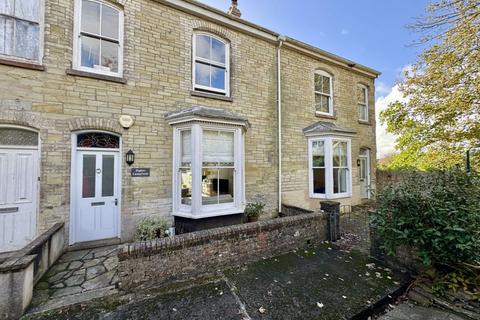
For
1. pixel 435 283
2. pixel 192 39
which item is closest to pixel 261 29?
pixel 192 39

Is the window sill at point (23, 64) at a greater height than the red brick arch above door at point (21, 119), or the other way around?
the window sill at point (23, 64)

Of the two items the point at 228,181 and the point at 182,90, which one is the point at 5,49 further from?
the point at 228,181

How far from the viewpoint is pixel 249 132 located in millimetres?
7426

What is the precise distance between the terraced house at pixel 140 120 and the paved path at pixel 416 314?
2.41 m

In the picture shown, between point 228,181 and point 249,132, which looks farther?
point 249,132

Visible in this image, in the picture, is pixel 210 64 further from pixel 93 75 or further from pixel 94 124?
pixel 94 124

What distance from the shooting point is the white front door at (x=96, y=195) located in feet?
16.8

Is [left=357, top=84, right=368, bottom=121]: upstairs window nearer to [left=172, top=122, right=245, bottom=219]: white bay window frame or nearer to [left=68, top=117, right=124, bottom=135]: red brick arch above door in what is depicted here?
[left=172, top=122, right=245, bottom=219]: white bay window frame

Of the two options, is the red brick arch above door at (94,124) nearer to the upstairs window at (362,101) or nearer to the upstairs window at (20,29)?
the upstairs window at (20,29)

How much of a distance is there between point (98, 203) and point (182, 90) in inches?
149

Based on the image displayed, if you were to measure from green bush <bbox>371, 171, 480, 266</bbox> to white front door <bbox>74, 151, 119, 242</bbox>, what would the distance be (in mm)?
6149

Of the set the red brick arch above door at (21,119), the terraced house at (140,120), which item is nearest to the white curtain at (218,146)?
the terraced house at (140,120)

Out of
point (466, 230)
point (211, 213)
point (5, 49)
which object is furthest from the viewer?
point (211, 213)

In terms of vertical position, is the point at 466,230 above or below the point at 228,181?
below
